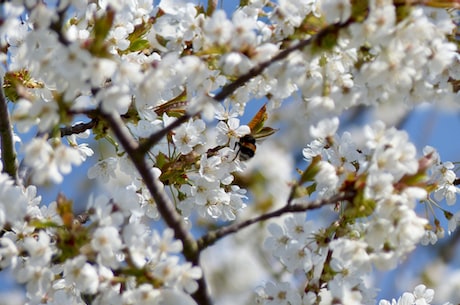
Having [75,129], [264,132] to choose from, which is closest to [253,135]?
[264,132]

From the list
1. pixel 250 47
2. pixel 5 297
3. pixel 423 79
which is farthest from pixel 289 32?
pixel 5 297

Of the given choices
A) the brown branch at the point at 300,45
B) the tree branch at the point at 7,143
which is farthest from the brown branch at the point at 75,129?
the brown branch at the point at 300,45

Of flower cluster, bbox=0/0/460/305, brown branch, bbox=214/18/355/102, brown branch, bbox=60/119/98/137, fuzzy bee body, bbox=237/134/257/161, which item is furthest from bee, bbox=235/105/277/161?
→ brown branch, bbox=214/18/355/102

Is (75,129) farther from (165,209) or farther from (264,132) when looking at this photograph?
(165,209)

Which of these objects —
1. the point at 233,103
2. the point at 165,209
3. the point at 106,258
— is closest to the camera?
the point at 106,258

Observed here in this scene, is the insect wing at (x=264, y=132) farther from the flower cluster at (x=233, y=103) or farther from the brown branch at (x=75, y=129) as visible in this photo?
the brown branch at (x=75, y=129)

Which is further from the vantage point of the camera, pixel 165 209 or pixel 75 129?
pixel 75 129
